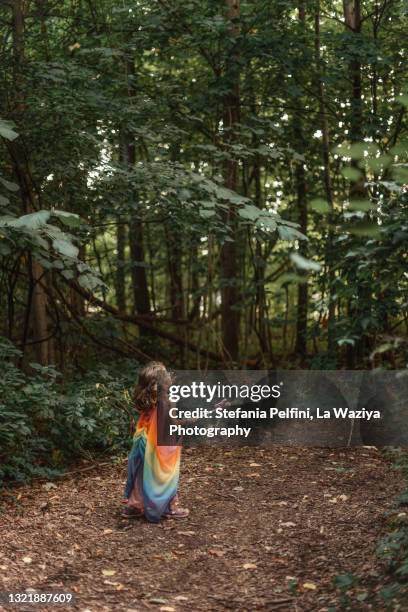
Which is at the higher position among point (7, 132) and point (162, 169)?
point (162, 169)

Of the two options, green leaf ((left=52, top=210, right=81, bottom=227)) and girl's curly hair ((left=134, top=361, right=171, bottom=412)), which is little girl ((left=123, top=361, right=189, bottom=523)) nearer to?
girl's curly hair ((left=134, top=361, right=171, bottom=412))

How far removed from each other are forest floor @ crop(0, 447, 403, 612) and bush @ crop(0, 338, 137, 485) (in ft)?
0.89

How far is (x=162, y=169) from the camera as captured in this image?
624 cm

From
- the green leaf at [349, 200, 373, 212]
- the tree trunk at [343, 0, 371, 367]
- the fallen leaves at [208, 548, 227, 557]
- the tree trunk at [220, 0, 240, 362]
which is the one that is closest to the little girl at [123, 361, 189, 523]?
the fallen leaves at [208, 548, 227, 557]

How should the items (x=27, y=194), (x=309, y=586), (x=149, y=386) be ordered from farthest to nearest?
1. (x=27, y=194)
2. (x=149, y=386)
3. (x=309, y=586)

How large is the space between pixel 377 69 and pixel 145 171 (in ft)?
13.3

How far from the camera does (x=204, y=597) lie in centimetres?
397

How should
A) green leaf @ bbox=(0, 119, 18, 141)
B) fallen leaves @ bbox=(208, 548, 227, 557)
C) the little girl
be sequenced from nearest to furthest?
green leaf @ bbox=(0, 119, 18, 141), fallen leaves @ bbox=(208, 548, 227, 557), the little girl

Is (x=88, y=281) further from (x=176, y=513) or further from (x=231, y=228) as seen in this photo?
(x=231, y=228)

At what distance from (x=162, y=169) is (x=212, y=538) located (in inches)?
122

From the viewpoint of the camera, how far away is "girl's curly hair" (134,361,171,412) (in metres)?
5.23

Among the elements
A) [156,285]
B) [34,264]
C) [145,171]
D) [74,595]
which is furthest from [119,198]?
[156,285]

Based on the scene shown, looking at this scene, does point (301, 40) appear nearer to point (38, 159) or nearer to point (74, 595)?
point (38, 159)

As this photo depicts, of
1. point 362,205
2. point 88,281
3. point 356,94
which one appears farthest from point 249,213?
point 356,94
